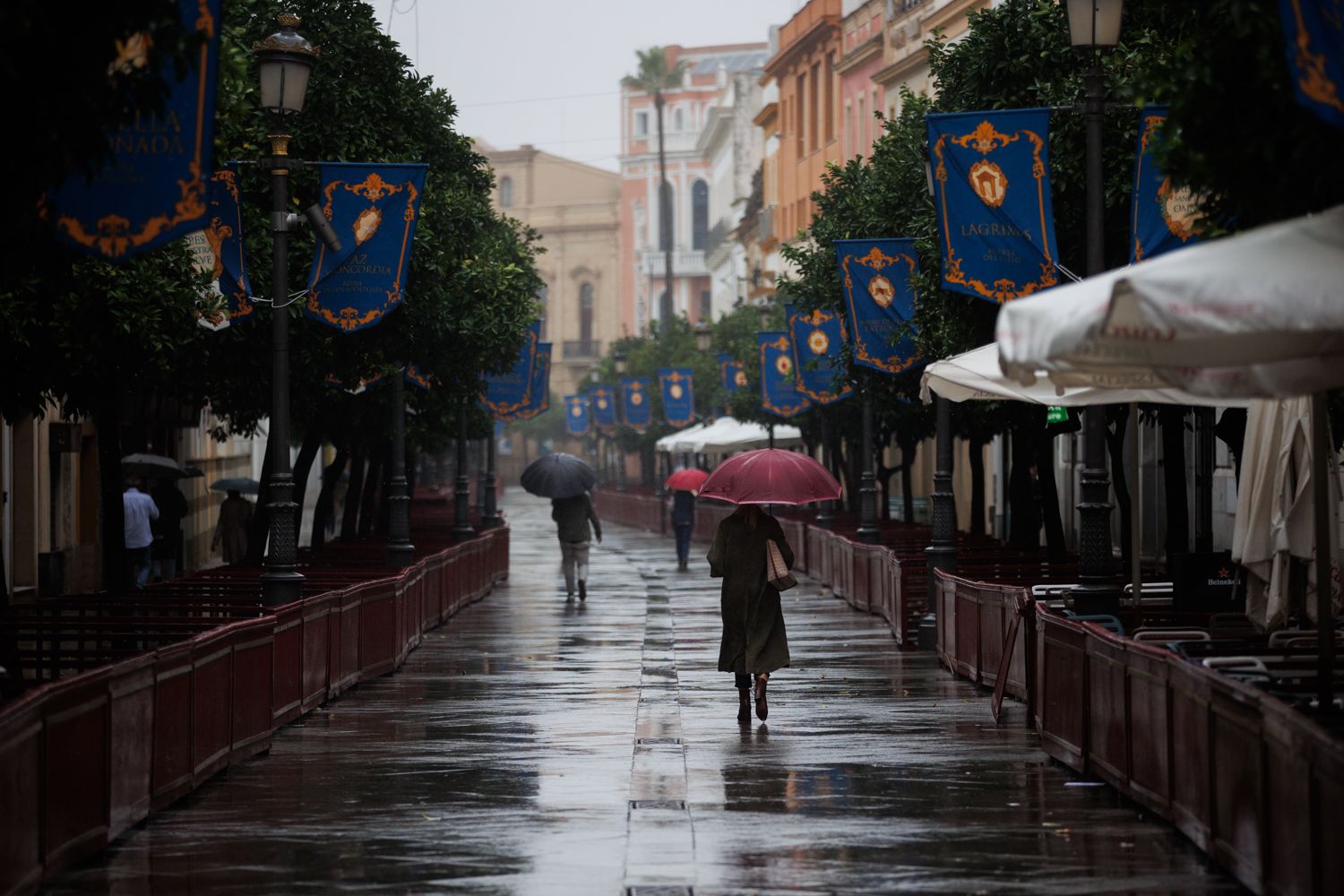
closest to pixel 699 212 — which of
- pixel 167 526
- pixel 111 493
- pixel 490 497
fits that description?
pixel 490 497

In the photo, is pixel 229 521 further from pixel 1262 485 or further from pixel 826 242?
pixel 1262 485

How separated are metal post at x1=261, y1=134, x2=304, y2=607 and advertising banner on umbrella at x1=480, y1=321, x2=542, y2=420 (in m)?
23.1

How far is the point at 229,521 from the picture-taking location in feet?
112

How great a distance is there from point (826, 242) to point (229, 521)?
32.6 ft

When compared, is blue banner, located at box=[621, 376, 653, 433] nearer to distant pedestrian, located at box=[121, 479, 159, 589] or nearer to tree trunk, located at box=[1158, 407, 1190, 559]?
distant pedestrian, located at box=[121, 479, 159, 589]

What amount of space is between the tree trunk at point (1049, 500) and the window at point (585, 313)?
323ft

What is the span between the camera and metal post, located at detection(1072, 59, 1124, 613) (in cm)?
1507

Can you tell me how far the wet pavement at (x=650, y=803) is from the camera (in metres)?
9.91

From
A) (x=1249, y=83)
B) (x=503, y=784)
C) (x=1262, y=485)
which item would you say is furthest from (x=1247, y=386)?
(x=503, y=784)

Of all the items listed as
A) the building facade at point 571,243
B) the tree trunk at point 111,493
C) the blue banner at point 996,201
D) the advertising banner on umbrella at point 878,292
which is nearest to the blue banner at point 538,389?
the advertising banner on umbrella at point 878,292

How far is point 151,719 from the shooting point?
11383mm

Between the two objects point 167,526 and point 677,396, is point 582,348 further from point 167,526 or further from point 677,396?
point 167,526

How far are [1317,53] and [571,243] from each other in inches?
4570

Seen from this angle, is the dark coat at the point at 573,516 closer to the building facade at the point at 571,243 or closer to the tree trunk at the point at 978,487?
the tree trunk at the point at 978,487
